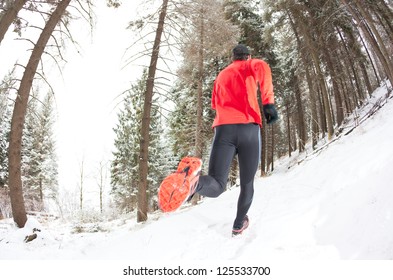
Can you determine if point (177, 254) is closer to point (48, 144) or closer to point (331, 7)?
point (331, 7)

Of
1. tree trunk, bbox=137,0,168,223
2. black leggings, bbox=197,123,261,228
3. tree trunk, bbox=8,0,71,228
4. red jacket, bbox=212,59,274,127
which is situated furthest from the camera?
tree trunk, bbox=137,0,168,223

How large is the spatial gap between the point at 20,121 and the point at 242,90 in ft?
24.5

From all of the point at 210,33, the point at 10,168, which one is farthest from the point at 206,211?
the point at 210,33

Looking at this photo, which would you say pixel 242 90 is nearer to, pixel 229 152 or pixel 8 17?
pixel 229 152

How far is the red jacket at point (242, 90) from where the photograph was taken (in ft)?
11.0

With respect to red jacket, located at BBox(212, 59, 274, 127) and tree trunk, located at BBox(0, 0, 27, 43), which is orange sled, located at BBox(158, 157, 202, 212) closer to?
red jacket, located at BBox(212, 59, 274, 127)

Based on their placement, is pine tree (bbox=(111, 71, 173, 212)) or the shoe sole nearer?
the shoe sole

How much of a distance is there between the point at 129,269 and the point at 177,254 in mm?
926

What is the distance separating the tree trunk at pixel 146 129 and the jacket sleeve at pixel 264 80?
7.08 metres

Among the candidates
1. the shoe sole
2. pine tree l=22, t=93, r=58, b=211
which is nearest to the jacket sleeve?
the shoe sole

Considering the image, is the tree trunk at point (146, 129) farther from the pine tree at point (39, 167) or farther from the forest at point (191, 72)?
the pine tree at point (39, 167)

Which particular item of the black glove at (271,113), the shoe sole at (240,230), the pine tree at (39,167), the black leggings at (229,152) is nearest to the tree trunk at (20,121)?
the shoe sole at (240,230)

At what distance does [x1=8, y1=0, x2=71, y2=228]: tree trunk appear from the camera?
8.26 metres

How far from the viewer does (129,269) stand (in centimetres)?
317
